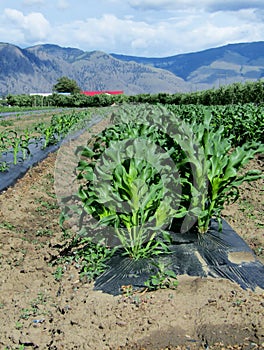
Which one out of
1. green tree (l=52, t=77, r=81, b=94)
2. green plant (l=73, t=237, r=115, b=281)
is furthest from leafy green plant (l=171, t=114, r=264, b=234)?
green tree (l=52, t=77, r=81, b=94)

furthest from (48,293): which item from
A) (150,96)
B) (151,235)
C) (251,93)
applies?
(150,96)

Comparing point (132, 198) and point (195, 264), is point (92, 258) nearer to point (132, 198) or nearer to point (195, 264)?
point (132, 198)

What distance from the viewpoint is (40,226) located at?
5.11 meters

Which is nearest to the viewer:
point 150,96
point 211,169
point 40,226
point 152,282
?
point 152,282

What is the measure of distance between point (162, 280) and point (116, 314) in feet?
1.65

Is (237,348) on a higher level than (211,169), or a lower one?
lower

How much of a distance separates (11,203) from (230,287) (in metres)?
3.61

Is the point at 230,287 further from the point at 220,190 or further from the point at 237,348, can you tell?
the point at 220,190

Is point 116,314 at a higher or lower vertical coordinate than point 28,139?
lower

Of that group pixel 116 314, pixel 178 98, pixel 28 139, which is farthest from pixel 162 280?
pixel 178 98

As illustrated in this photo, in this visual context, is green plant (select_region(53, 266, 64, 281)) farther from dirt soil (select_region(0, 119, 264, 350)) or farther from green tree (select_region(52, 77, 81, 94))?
green tree (select_region(52, 77, 81, 94))

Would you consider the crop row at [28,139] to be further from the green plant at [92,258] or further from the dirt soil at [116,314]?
the dirt soil at [116,314]

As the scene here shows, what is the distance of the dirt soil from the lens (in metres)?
2.57

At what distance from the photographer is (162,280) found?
3170 millimetres
